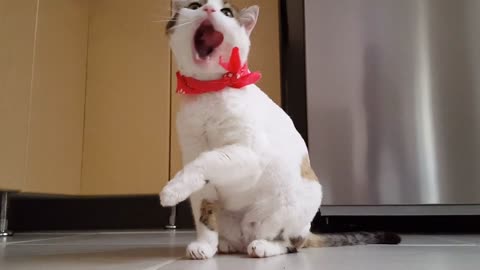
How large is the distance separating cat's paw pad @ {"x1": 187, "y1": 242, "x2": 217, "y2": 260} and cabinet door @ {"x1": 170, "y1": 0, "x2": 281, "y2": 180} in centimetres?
104

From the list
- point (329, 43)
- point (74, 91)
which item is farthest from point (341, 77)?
point (74, 91)

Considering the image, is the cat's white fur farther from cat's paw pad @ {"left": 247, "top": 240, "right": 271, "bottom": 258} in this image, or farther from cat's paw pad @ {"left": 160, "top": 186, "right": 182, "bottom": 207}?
cat's paw pad @ {"left": 160, "top": 186, "right": 182, "bottom": 207}

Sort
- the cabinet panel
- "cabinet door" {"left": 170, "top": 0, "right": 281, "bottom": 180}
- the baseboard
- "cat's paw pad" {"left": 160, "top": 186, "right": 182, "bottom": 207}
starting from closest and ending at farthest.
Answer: "cat's paw pad" {"left": 160, "top": 186, "right": 182, "bottom": 207}, the cabinet panel, "cabinet door" {"left": 170, "top": 0, "right": 281, "bottom": 180}, the baseboard

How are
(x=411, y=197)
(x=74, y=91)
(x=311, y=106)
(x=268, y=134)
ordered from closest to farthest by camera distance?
1. (x=268, y=134)
2. (x=411, y=197)
3. (x=311, y=106)
4. (x=74, y=91)

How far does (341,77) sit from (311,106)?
5.7 inches

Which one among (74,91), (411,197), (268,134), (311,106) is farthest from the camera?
(74,91)

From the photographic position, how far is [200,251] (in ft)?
2.61

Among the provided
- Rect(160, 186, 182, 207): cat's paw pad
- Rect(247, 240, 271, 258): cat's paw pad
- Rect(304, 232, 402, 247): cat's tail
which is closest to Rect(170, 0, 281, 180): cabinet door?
Rect(304, 232, 402, 247): cat's tail

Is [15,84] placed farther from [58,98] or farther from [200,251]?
[200,251]

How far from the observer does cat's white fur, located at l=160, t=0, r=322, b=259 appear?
80 centimetres

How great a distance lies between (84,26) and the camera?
6.34 ft

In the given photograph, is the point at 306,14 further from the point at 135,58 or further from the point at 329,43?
the point at 135,58

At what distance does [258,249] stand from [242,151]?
0.18m

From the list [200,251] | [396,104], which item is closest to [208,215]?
[200,251]
